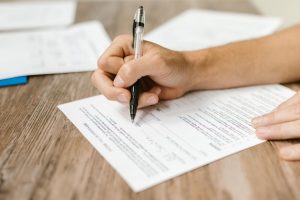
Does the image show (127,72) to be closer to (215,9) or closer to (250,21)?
(250,21)

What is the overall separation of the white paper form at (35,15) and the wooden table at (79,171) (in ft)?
1.72

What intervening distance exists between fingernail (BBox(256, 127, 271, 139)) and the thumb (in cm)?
21

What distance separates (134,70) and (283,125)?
0.88ft

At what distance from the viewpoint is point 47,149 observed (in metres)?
0.57

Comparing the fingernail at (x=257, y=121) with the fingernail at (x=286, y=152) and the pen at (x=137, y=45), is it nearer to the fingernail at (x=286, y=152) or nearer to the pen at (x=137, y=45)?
the fingernail at (x=286, y=152)

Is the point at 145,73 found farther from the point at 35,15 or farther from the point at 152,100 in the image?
the point at 35,15

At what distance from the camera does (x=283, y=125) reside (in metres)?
0.59

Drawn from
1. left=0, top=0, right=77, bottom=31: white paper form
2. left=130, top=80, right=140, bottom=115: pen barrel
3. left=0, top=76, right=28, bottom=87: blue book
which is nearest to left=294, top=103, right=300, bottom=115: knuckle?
left=130, top=80, right=140, bottom=115: pen barrel

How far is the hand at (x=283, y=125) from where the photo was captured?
1.80ft

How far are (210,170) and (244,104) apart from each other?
224 mm

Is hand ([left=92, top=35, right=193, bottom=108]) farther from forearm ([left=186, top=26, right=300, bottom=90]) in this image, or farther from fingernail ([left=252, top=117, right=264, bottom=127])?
fingernail ([left=252, top=117, right=264, bottom=127])

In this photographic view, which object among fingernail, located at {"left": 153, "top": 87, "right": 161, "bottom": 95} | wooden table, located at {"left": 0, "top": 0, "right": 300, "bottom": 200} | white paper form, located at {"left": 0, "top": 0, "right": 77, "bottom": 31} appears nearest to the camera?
wooden table, located at {"left": 0, "top": 0, "right": 300, "bottom": 200}

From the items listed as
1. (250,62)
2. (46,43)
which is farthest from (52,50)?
(250,62)

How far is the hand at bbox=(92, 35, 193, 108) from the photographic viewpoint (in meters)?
0.65
